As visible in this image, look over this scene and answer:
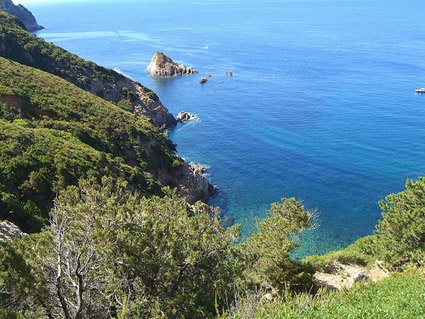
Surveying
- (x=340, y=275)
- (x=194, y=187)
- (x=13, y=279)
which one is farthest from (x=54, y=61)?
(x=13, y=279)

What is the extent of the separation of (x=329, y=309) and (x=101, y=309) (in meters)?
8.86

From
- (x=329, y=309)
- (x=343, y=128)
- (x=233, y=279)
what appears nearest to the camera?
(x=329, y=309)

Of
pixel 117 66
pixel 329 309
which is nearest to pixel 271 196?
pixel 329 309

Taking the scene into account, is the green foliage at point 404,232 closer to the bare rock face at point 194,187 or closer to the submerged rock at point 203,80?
the bare rock face at point 194,187

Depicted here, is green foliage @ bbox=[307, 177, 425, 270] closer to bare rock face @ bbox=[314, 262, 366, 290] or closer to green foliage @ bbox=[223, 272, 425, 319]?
bare rock face @ bbox=[314, 262, 366, 290]

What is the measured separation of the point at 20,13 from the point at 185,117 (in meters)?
141

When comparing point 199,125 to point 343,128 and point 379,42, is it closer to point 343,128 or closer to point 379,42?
point 343,128

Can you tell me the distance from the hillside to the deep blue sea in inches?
394

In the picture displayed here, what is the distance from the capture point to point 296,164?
60000 mm

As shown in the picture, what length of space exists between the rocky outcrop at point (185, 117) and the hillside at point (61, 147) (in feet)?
68.8

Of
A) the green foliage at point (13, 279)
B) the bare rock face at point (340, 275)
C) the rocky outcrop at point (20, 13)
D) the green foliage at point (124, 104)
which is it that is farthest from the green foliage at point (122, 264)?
the rocky outcrop at point (20, 13)

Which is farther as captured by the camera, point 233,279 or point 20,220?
point 20,220

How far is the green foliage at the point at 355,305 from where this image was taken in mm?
12395

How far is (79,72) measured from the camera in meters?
72.5
